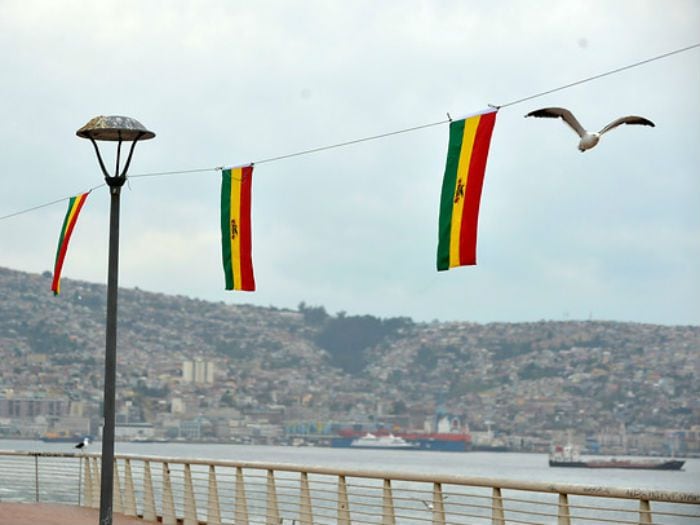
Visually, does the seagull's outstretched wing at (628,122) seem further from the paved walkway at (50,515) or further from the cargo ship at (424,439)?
the cargo ship at (424,439)

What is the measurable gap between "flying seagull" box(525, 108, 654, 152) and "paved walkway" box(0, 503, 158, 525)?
10.3 meters

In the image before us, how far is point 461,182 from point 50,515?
1054 cm

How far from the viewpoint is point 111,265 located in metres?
16.4

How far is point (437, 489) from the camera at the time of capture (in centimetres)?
1472

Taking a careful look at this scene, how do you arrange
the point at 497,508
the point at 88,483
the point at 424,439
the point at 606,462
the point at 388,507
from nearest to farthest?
1. the point at 497,508
2. the point at 388,507
3. the point at 88,483
4. the point at 606,462
5. the point at 424,439

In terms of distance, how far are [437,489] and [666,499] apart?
13.2 feet

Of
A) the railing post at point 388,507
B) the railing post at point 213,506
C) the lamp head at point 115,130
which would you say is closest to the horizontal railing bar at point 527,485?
the railing post at point 388,507

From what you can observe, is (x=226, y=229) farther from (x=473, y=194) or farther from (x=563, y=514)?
(x=563, y=514)

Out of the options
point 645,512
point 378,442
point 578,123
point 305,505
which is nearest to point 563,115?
point 578,123

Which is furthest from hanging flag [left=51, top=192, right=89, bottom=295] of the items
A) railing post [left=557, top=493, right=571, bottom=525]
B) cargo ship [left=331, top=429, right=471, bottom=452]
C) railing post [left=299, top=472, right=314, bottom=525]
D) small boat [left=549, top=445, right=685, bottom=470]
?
cargo ship [left=331, top=429, right=471, bottom=452]

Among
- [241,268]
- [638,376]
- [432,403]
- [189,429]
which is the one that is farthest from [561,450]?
[241,268]

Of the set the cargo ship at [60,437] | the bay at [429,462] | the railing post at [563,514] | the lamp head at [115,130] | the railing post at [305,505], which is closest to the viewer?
the railing post at [563,514]

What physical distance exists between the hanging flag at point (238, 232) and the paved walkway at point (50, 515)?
4289mm

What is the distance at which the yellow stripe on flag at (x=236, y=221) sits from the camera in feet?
67.9
